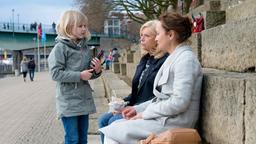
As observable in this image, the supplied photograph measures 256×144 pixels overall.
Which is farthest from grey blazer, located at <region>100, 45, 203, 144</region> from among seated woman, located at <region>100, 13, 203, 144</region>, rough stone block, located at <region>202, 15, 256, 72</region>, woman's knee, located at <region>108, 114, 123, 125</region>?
woman's knee, located at <region>108, 114, 123, 125</region>

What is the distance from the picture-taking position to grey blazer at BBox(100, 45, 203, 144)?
3.66m

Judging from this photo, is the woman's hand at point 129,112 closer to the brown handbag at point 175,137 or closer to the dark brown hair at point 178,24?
the dark brown hair at point 178,24

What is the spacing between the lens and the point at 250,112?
2824 millimetres

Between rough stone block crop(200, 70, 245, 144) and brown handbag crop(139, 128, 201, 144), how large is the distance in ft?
0.57

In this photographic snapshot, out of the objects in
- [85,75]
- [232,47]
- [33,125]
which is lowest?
[33,125]

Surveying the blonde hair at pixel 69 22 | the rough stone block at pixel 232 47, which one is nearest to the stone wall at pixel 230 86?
the rough stone block at pixel 232 47

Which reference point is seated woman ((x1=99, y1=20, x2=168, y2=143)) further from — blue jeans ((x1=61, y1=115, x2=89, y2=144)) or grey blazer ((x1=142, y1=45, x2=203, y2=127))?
grey blazer ((x1=142, y1=45, x2=203, y2=127))

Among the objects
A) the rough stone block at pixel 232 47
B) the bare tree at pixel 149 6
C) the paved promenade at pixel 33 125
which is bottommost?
the paved promenade at pixel 33 125

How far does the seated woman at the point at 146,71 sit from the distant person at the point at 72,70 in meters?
0.30

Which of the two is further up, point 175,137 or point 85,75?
point 85,75

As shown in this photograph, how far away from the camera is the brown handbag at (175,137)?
11.0 ft

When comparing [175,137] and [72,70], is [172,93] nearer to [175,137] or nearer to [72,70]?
[175,137]

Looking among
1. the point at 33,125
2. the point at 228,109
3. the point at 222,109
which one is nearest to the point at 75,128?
the point at 222,109

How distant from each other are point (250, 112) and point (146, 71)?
2464 mm
